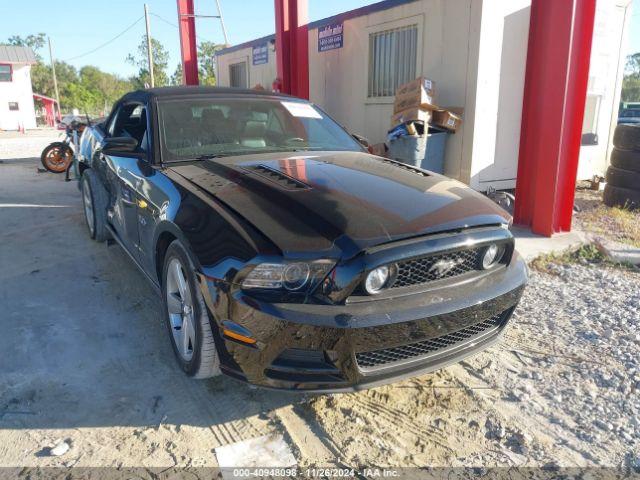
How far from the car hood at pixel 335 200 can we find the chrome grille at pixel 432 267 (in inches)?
5.1

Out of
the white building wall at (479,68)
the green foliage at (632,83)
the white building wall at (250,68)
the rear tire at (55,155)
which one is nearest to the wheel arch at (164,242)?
the white building wall at (479,68)

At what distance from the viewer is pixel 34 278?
14.1 ft

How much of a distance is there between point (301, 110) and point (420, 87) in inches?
124

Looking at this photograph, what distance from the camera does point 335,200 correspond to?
2.51 m

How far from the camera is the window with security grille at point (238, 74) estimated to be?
1335 centimetres

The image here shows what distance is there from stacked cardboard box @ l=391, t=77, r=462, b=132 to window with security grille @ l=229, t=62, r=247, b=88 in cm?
726

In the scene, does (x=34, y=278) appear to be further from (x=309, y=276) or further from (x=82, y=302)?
(x=309, y=276)

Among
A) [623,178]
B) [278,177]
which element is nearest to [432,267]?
[278,177]

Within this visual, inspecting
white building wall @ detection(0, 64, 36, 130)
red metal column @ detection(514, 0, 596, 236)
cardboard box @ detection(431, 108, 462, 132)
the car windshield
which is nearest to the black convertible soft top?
the car windshield

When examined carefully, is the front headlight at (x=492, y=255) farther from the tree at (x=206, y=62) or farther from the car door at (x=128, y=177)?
the tree at (x=206, y=62)

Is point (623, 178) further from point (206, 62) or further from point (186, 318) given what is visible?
point (206, 62)

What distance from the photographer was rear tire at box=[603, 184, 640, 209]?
22.1 ft

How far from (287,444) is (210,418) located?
43 centimetres

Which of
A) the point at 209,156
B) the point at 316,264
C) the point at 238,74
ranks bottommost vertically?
the point at 316,264
